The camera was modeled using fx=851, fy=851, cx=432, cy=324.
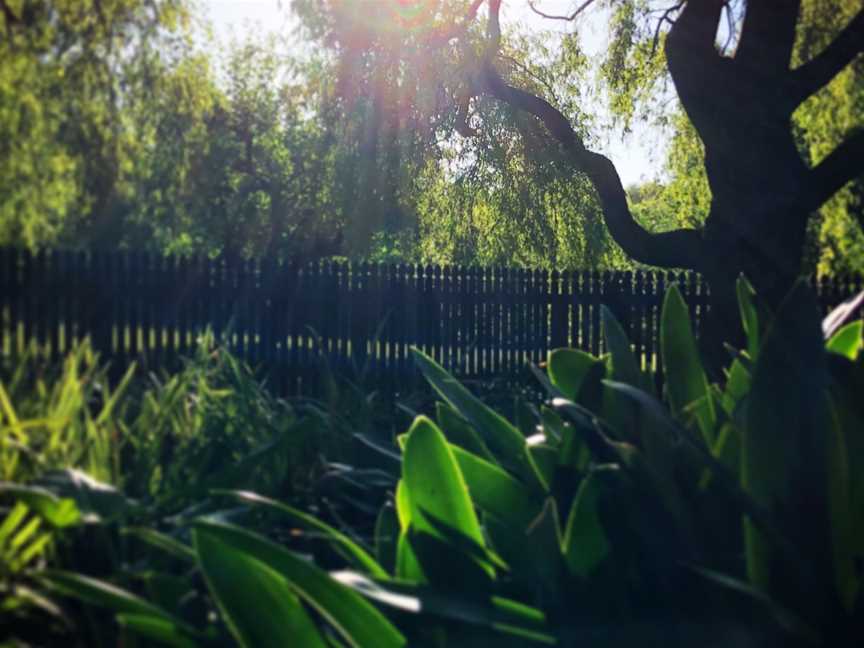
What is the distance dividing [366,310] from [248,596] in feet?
23.9

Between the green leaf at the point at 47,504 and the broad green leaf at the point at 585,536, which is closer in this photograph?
the green leaf at the point at 47,504

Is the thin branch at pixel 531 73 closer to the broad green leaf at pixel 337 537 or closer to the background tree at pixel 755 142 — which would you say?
the background tree at pixel 755 142

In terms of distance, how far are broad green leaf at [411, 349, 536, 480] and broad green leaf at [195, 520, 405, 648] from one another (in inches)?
31.8

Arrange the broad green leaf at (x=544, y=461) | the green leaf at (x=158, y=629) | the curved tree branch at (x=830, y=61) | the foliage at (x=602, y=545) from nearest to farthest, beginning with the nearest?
the green leaf at (x=158, y=629), the foliage at (x=602, y=545), the broad green leaf at (x=544, y=461), the curved tree branch at (x=830, y=61)

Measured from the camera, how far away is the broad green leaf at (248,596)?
143 centimetres

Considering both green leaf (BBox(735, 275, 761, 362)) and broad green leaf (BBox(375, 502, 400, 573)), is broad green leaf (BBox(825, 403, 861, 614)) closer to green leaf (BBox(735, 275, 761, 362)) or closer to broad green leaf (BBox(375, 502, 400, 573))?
green leaf (BBox(735, 275, 761, 362))

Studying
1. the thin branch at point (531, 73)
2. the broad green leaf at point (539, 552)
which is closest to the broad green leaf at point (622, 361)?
the broad green leaf at point (539, 552)

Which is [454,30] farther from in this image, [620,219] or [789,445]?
[789,445]

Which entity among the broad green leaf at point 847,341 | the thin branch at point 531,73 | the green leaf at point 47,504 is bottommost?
the green leaf at point 47,504

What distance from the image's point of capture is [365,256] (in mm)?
10625

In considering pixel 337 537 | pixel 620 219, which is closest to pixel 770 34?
pixel 620 219

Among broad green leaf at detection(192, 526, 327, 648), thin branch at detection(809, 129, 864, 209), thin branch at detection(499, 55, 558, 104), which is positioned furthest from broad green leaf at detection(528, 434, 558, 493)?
thin branch at detection(499, 55, 558, 104)

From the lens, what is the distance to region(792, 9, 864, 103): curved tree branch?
25.5ft

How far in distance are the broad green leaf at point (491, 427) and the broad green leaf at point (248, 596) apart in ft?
2.95
